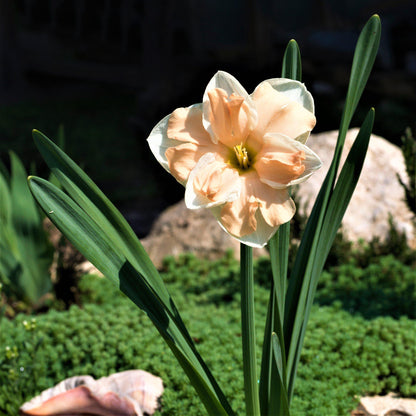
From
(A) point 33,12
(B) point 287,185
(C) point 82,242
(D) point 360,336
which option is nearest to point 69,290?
(D) point 360,336

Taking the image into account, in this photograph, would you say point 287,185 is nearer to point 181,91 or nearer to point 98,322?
point 98,322

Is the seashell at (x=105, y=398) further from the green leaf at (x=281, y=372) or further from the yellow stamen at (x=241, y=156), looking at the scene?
the yellow stamen at (x=241, y=156)

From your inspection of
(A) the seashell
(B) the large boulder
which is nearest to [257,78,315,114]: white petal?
(A) the seashell

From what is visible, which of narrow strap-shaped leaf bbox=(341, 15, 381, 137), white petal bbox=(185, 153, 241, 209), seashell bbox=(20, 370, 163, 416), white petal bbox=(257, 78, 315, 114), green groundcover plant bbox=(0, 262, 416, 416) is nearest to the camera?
white petal bbox=(185, 153, 241, 209)

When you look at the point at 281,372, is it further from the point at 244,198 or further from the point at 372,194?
the point at 372,194

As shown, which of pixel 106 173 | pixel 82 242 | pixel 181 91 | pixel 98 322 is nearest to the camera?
pixel 82 242

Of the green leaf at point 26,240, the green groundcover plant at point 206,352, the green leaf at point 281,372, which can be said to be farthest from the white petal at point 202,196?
the green leaf at point 26,240

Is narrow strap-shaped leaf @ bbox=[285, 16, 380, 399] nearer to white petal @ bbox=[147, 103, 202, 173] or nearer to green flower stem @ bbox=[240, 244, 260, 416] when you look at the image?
green flower stem @ bbox=[240, 244, 260, 416]
